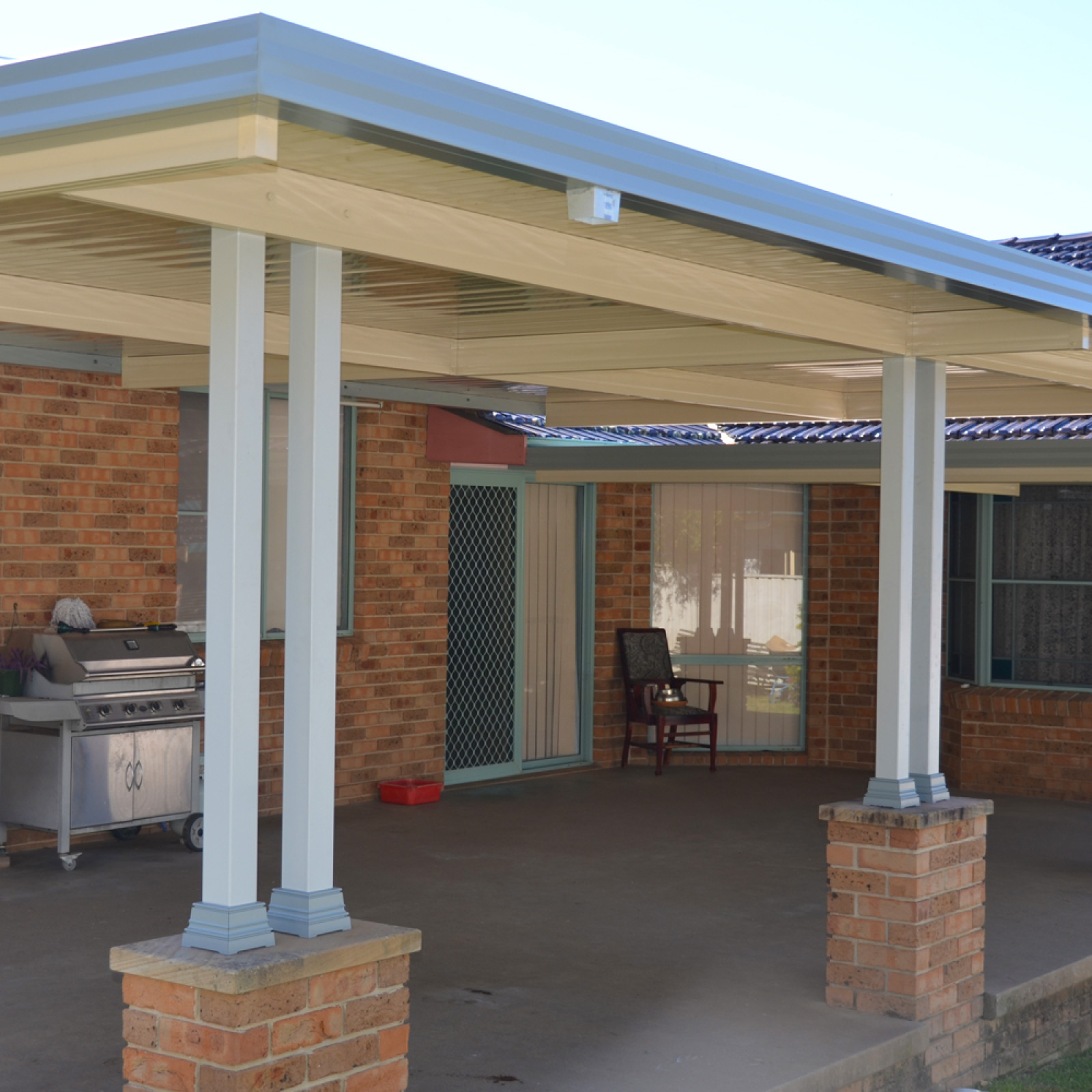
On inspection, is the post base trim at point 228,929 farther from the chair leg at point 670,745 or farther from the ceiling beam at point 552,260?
the chair leg at point 670,745

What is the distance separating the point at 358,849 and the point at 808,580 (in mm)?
5337

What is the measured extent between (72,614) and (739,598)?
6.03 metres

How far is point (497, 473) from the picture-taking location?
10781mm

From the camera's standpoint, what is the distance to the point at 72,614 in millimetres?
7680

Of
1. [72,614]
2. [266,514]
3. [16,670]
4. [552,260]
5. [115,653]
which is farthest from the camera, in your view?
[266,514]

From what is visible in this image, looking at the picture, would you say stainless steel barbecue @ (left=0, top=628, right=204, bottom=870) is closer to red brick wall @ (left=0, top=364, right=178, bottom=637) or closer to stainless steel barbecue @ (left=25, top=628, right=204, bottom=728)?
stainless steel barbecue @ (left=25, top=628, right=204, bottom=728)

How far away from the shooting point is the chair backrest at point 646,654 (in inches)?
460

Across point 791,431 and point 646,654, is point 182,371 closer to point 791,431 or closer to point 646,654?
point 791,431

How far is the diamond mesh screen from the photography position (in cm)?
1052

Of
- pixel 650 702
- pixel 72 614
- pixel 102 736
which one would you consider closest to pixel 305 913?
pixel 102 736

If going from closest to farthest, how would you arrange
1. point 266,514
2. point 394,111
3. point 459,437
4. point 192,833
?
point 394,111 < point 192,833 < point 266,514 < point 459,437

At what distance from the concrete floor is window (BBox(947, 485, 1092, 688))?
120 centimetres

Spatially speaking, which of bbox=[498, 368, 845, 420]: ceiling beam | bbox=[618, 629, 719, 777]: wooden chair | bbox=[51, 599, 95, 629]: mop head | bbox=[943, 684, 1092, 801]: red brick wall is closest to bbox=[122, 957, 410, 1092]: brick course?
bbox=[498, 368, 845, 420]: ceiling beam

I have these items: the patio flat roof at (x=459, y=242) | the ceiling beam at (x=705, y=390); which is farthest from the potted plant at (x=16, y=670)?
the ceiling beam at (x=705, y=390)
